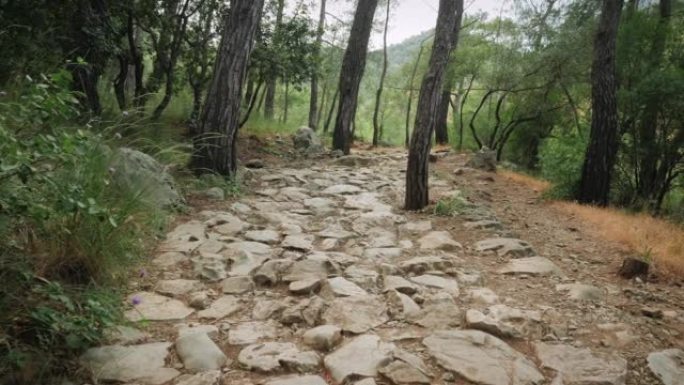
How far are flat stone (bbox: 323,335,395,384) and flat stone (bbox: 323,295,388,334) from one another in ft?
0.47

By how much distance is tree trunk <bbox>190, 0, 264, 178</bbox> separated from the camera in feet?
16.9

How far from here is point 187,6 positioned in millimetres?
6488

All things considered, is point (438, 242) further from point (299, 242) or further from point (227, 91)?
point (227, 91)

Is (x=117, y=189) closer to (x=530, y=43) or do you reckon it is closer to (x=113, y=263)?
(x=113, y=263)

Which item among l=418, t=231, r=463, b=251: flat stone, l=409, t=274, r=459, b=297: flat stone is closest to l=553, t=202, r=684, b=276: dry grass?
l=418, t=231, r=463, b=251: flat stone

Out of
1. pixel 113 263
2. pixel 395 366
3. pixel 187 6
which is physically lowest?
pixel 395 366

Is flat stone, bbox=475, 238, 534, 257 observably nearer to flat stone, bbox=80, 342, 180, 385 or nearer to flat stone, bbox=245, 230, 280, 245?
flat stone, bbox=245, 230, 280, 245

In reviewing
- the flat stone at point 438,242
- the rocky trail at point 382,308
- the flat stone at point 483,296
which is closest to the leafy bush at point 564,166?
the rocky trail at point 382,308

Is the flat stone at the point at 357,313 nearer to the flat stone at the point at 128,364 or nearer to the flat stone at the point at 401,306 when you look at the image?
the flat stone at the point at 401,306

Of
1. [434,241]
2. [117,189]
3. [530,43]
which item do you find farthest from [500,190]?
[117,189]

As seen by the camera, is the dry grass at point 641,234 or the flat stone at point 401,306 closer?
the flat stone at point 401,306

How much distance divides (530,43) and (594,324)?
924 cm

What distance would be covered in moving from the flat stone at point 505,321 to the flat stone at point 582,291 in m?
0.50

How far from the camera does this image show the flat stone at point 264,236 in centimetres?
369
